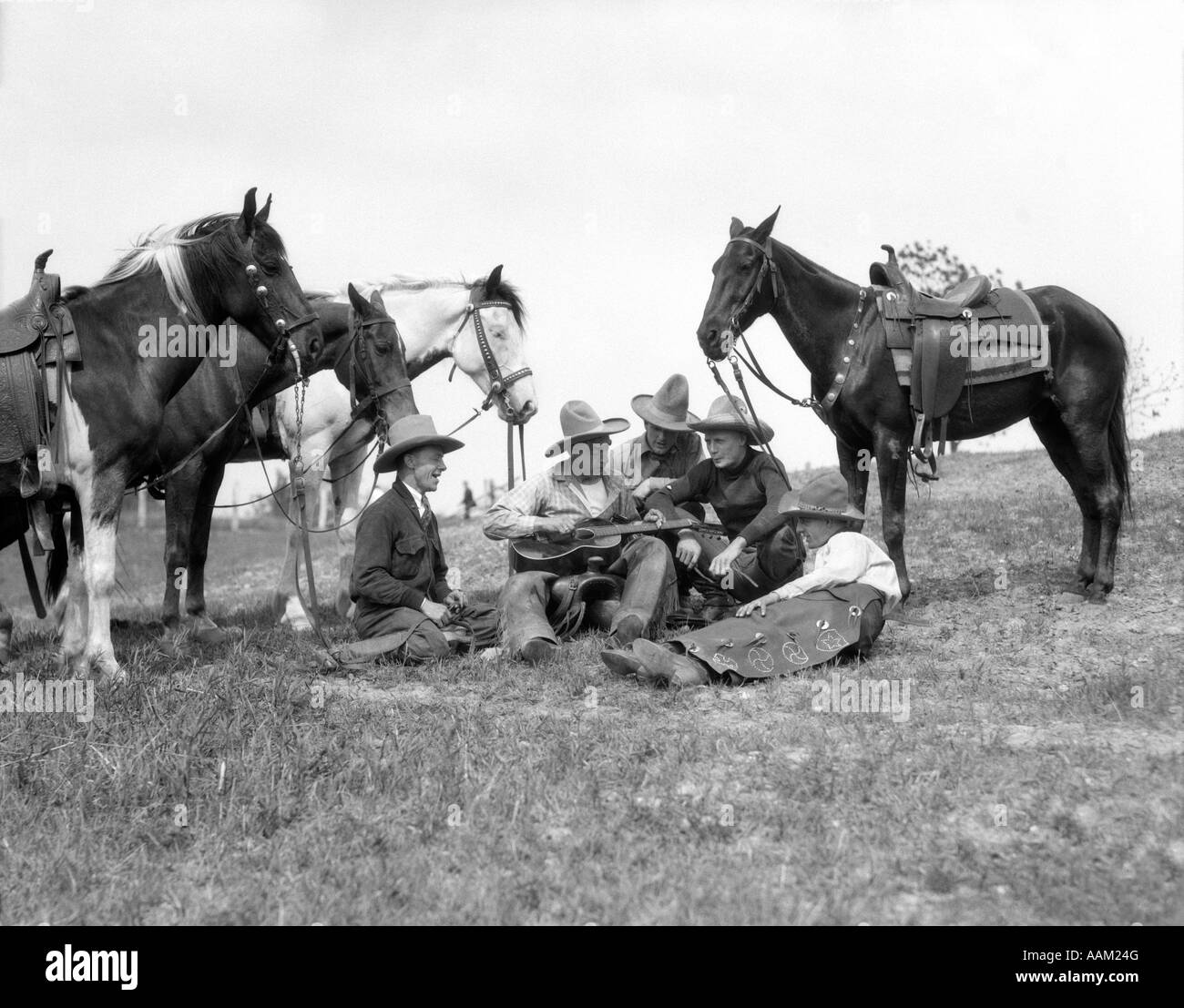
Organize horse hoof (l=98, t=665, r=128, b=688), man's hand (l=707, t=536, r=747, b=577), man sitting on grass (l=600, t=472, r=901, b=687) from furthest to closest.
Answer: man's hand (l=707, t=536, r=747, b=577), man sitting on grass (l=600, t=472, r=901, b=687), horse hoof (l=98, t=665, r=128, b=688)

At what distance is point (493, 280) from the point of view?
8.79m

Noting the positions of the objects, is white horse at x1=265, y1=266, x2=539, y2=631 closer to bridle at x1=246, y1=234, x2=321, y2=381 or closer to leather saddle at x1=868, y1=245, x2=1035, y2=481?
bridle at x1=246, y1=234, x2=321, y2=381

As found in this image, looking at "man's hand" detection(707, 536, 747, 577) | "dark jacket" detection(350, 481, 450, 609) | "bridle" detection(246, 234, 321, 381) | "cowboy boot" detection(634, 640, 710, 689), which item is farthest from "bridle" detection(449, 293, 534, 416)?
"cowboy boot" detection(634, 640, 710, 689)

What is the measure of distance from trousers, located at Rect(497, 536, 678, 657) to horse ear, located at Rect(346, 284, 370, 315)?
7.41 feet

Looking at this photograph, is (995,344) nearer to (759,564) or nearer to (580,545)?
(759,564)

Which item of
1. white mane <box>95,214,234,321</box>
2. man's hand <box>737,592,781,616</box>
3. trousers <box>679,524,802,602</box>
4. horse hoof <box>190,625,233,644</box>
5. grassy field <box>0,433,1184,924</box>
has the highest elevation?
white mane <box>95,214,234,321</box>

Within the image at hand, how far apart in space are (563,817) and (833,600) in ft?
8.25

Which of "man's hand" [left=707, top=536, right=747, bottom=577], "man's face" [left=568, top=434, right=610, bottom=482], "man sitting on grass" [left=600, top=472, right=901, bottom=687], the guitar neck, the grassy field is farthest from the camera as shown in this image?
"man's face" [left=568, top=434, right=610, bottom=482]

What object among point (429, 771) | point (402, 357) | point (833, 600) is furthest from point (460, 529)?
point (429, 771)

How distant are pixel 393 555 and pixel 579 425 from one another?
154 centimetres

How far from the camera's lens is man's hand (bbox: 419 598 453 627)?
707cm

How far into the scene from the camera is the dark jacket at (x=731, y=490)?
307 inches
